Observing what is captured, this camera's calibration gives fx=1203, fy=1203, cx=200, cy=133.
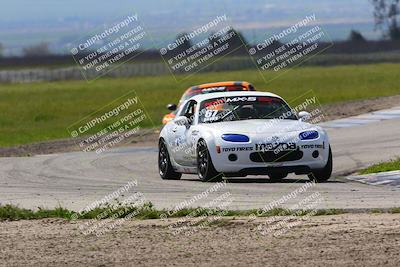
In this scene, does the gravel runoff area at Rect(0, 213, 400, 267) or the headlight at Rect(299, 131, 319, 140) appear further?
the headlight at Rect(299, 131, 319, 140)

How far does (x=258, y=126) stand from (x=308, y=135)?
681 mm

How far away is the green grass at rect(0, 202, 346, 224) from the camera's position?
11.3 meters

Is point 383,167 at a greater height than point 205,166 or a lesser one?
lesser

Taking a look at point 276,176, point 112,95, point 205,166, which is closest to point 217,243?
point 205,166

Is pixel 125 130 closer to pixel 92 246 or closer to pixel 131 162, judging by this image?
pixel 131 162

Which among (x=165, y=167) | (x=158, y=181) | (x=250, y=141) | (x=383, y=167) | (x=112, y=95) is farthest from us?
(x=112, y=95)

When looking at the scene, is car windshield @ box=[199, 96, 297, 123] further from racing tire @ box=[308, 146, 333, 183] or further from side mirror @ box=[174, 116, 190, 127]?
racing tire @ box=[308, 146, 333, 183]

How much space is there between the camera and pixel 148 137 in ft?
97.3

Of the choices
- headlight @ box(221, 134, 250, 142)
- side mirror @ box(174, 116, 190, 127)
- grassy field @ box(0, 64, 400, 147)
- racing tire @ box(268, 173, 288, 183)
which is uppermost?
side mirror @ box(174, 116, 190, 127)

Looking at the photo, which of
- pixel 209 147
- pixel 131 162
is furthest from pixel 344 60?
pixel 209 147

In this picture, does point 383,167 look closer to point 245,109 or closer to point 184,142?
point 245,109

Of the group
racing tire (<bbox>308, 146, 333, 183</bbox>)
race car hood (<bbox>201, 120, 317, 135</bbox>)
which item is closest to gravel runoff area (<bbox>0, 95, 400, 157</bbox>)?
race car hood (<bbox>201, 120, 317, 135</bbox>)

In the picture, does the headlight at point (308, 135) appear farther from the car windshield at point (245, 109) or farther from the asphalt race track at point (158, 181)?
the car windshield at point (245, 109)

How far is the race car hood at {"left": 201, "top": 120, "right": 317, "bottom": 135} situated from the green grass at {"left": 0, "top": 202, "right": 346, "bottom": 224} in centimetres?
388
